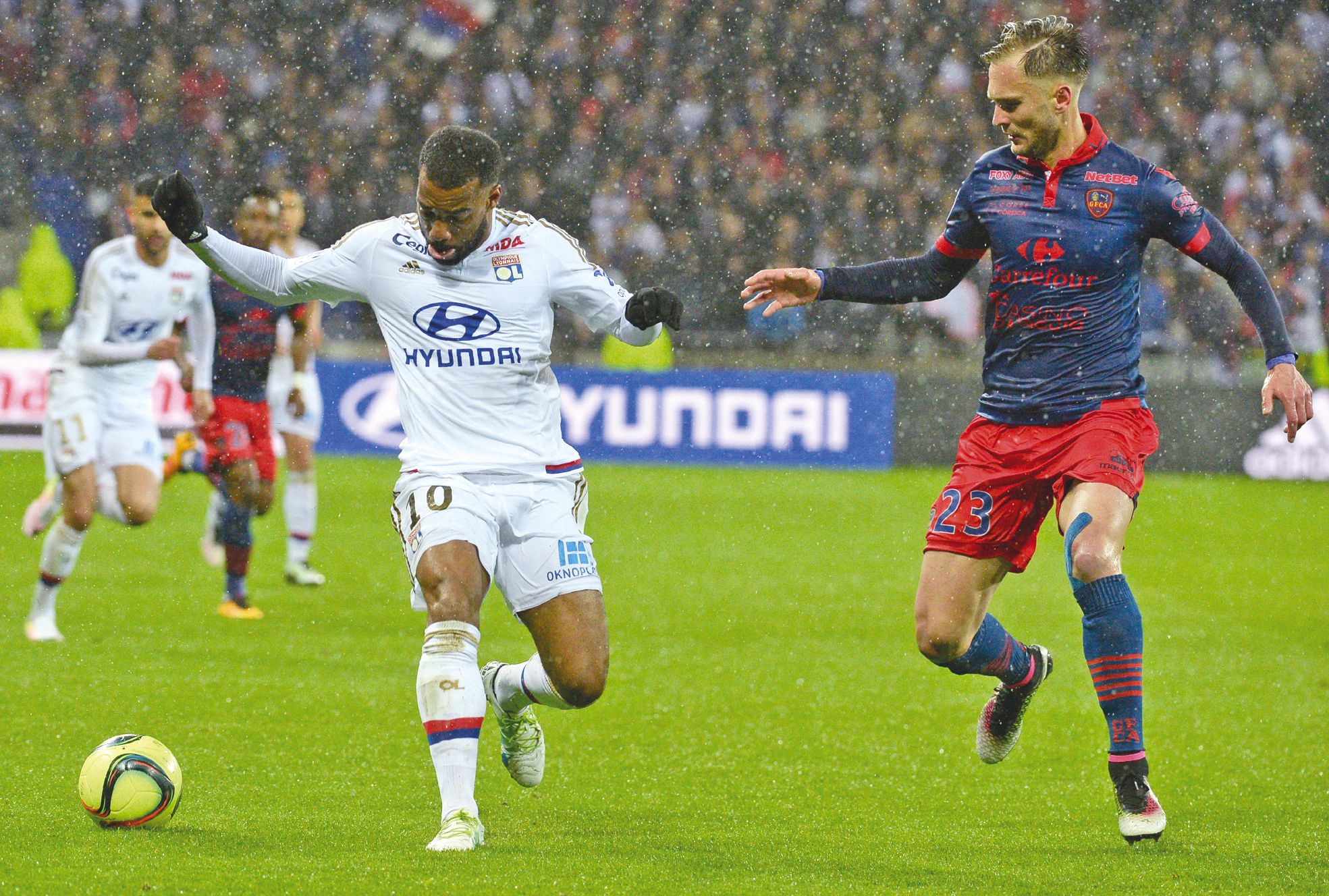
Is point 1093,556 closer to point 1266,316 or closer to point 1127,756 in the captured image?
point 1127,756

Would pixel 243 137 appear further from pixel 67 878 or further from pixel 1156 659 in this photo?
pixel 67 878

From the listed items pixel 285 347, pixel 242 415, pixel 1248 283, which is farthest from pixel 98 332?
pixel 1248 283

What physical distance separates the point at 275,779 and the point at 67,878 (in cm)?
124

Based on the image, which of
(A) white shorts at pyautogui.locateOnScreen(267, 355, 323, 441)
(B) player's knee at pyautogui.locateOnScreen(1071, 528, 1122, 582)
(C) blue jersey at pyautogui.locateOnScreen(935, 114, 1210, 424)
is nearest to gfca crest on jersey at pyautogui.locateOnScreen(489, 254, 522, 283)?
(C) blue jersey at pyautogui.locateOnScreen(935, 114, 1210, 424)

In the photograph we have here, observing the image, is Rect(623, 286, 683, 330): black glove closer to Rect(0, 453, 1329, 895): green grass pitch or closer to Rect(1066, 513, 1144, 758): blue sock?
Rect(1066, 513, 1144, 758): blue sock

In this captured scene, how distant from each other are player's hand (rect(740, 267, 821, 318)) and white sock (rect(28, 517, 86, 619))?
4216 millimetres

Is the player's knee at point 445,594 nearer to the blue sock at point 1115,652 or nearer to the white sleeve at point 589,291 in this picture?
the white sleeve at point 589,291

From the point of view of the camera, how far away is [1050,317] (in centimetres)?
488

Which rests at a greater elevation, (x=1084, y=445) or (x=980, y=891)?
(x=1084, y=445)

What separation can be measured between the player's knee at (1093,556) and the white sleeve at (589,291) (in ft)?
4.45

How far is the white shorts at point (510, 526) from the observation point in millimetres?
4613

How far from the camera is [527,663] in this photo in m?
5.05

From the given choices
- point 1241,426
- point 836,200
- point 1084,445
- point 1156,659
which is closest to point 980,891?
point 1084,445

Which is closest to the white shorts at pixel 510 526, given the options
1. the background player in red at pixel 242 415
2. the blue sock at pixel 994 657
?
the blue sock at pixel 994 657
